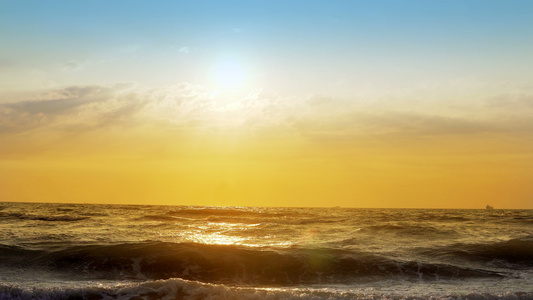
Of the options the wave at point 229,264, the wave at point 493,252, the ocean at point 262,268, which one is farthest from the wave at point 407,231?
the wave at point 229,264

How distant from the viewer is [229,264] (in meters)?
23.7

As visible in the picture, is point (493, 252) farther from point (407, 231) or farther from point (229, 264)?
point (229, 264)

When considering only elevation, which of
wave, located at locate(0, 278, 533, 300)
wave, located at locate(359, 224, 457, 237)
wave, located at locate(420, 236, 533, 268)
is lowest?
wave, located at locate(0, 278, 533, 300)

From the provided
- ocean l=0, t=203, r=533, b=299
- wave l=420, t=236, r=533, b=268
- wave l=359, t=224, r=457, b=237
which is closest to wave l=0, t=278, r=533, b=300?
ocean l=0, t=203, r=533, b=299

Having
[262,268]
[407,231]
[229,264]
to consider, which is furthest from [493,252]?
[229,264]

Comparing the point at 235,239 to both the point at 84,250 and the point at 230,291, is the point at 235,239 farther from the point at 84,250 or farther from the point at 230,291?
the point at 230,291

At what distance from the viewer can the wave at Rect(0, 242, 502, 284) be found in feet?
71.8

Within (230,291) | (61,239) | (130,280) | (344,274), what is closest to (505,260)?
(344,274)

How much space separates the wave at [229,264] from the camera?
21.9 metres

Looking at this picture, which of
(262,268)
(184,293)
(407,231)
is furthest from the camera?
(407,231)

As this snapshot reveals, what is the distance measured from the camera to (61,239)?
29188 millimetres

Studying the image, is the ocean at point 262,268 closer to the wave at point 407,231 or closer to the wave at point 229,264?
the wave at point 229,264

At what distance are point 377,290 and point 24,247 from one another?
774 inches

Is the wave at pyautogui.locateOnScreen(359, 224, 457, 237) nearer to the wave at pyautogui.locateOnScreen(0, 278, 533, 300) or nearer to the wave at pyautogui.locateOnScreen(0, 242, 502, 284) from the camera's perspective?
the wave at pyautogui.locateOnScreen(0, 242, 502, 284)
